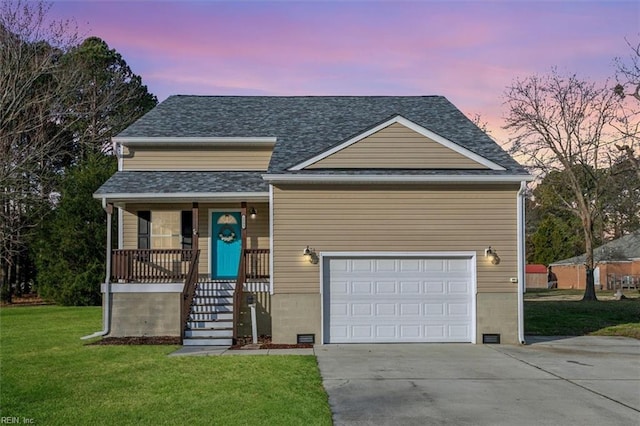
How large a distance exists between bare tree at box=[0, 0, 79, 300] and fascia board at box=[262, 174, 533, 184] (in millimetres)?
15527

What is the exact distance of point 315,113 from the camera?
63.8 feet

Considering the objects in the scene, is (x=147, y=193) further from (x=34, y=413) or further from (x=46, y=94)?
(x=46, y=94)

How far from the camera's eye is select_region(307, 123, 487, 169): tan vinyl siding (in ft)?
46.8

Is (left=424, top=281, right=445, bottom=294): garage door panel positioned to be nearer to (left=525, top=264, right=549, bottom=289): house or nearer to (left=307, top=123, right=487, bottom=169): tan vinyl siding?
(left=307, top=123, right=487, bottom=169): tan vinyl siding

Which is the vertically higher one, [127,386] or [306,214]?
[306,214]

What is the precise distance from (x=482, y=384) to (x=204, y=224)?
969 cm

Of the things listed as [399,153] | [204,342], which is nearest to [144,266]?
[204,342]

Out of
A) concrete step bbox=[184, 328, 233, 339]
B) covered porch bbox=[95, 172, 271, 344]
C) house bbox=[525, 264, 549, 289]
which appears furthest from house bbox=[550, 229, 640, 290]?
concrete step bbox=[184, 328, 233, 339]

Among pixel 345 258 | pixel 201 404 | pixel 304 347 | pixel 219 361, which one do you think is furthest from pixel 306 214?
pixel 201 404

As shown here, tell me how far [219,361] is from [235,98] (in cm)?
1190

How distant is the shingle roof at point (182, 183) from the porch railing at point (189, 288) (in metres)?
1.78

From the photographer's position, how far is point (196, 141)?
1761 centimetres

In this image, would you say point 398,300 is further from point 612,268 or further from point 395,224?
point 612,268

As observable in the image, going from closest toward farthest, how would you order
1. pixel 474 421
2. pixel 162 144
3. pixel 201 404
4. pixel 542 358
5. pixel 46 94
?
pixel 474 421 → pixel 201 404 → pixel 542 358 → pixel 162 144 → pixel 46 94
